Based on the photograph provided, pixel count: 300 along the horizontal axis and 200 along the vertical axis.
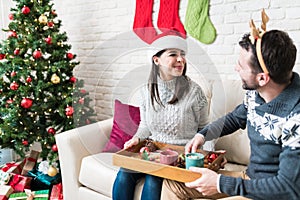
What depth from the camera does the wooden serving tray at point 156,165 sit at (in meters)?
1.29

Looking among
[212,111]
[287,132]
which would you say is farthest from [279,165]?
[212,111]

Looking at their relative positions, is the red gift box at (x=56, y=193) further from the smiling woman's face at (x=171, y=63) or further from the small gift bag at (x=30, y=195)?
the smiling woman's face at (x=171, y=63)

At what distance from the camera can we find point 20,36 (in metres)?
2.48

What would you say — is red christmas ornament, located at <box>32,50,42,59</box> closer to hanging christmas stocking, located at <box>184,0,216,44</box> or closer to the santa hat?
hanging christmas stocking, located at <box>184,0,216,44</box>

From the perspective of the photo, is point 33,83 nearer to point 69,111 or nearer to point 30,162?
point 69,111

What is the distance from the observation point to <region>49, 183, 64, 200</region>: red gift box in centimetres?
224

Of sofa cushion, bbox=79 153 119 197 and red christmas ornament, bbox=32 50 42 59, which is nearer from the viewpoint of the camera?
sofa cushion, bbox=79 153 119 197

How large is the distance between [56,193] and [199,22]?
154 centimetres

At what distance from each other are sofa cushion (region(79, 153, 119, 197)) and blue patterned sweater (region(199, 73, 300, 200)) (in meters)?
0.79

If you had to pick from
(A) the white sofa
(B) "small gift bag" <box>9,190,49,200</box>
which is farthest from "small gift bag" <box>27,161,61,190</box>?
(A) the white sofa

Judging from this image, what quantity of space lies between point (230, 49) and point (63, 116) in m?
1.29

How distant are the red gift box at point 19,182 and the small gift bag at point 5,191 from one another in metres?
0.06

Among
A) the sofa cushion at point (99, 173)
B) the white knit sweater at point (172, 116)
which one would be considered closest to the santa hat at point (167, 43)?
the white knit sweater at point (172, 116)

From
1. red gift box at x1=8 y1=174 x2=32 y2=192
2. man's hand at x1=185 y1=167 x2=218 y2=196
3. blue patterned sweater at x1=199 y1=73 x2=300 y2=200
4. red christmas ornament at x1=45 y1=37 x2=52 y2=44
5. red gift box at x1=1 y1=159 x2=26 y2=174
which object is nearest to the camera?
blue patterned sweater at x1=199 y1=73 x2=300 y2=200
